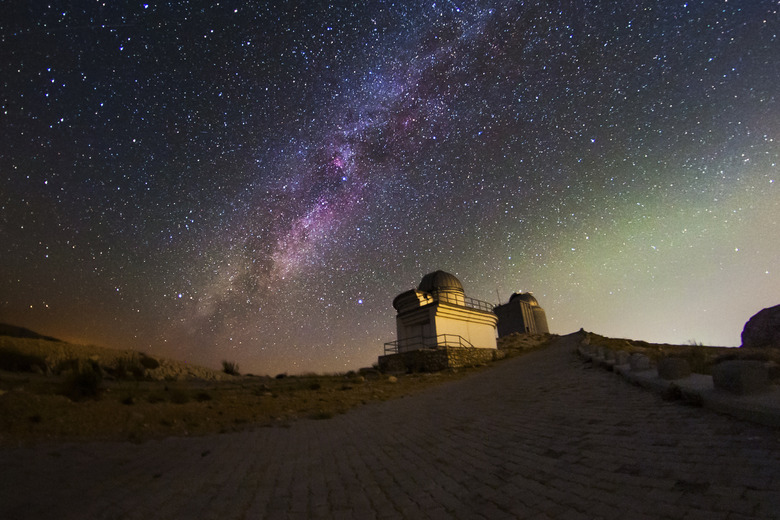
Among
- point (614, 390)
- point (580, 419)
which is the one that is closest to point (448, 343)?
point (614, 390)

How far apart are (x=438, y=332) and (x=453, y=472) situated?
21966mm

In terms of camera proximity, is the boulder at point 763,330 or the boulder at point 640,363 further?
the boulder at point 763,330

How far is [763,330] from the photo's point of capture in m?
15.9

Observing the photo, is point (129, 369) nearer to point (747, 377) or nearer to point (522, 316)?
point (747, 377)

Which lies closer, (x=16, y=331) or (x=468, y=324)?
(x=468, y=324)

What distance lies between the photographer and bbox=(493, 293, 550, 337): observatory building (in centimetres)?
4566

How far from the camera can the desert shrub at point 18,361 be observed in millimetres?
16484

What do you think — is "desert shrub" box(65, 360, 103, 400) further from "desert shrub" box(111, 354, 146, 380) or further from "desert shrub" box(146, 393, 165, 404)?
"desert shrub" box(111, 354, 146, 380)

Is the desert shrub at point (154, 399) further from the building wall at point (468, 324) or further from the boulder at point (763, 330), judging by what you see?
the boulder at point (763, 330)

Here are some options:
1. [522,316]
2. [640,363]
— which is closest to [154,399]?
[640,363]

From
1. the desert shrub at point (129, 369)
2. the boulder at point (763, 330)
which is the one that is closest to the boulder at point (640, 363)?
the boulder at point (763, 330)

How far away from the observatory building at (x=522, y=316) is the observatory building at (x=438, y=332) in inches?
681

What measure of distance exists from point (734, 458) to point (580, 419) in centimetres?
253

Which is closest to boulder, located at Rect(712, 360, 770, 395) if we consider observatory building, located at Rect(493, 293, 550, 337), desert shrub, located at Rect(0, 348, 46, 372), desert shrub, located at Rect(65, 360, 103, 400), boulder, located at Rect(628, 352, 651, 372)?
boulder, located at Rect(628, 352, 651, 372)
